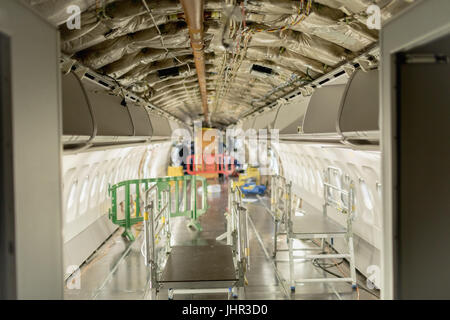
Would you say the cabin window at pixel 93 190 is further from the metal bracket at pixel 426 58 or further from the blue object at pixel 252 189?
the metal bracket at pixel 426 58

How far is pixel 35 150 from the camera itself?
1.70 meters

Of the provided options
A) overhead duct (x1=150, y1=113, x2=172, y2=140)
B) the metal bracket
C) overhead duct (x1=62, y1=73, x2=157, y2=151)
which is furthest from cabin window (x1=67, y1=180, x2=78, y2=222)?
the metal bracket

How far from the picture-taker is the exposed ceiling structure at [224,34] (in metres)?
3.77

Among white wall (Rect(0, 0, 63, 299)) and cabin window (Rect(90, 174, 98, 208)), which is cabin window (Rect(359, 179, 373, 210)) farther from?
cabin window (Rect(90, 174, 98, 208))

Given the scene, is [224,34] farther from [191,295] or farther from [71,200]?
[71,200]

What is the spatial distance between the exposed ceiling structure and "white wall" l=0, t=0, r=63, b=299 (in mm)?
1228

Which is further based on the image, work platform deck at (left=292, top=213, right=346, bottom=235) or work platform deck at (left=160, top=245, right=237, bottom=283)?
work platform deck at (left=292, top=213, right=346, bottom=235)

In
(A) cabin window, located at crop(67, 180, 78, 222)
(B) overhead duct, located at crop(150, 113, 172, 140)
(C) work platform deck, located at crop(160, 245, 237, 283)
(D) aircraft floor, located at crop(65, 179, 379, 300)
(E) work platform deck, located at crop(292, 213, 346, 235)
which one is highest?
(B) overhead duct, located at crop(150, 113, 172, 140)

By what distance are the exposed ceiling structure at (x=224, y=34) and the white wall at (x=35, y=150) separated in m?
1.23

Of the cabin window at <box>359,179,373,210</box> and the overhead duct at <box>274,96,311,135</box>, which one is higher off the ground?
the overhead duct at <box>274,96,311,135</box>

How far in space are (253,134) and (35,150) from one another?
10.9 meters

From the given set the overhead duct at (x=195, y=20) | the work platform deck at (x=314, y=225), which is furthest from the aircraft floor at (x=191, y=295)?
the overhead duct at (x=195, y=20)

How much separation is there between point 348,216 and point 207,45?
417 centimetres

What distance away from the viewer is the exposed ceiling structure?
377 cm
